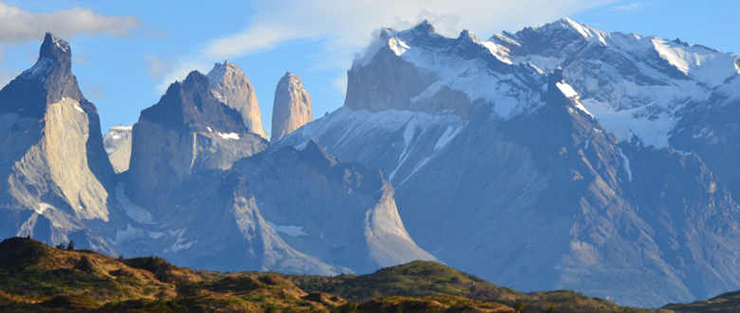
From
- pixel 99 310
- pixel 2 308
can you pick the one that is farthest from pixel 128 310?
pixel 2 308

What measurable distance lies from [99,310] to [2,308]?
538 inches

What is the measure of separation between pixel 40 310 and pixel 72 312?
484cm

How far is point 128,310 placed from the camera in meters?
200

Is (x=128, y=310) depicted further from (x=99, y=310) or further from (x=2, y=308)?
(x=2, y=308)

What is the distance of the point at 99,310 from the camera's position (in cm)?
19900

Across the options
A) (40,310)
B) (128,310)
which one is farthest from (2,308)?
(128,310)

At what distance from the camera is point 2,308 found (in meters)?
196

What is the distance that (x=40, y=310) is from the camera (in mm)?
196625

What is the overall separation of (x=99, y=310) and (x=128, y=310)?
415 centimetres

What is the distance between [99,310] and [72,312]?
3.99 m

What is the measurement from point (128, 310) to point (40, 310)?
12485 millimetres

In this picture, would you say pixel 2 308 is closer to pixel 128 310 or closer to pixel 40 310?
pixel 40 310

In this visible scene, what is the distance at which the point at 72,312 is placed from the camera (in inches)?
7844
